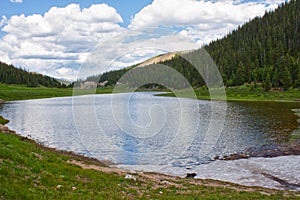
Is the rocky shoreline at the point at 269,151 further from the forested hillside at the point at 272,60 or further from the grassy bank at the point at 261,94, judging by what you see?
the forested hillside at the point at 272,60

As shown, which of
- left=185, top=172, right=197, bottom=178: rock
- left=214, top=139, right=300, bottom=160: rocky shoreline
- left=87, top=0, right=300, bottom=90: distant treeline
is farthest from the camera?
left=87, top=0, right=300, bottom=90: distant treeline

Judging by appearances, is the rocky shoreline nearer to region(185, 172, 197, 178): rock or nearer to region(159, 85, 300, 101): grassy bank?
region(185, 172, 197, 178): rock

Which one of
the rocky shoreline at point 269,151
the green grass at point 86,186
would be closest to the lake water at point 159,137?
the rocky shoreline at point 269,151

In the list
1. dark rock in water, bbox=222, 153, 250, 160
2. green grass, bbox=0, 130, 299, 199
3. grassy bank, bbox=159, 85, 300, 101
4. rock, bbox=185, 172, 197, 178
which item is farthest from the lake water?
grassy bank, bbox=159, 85, 300, 101

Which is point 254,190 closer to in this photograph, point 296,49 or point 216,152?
point 216,152

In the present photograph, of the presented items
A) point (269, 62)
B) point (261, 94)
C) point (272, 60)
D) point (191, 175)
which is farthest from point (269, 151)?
point (269, 62)

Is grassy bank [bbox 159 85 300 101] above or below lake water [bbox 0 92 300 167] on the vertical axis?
above

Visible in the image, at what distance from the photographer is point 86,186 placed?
16.0m

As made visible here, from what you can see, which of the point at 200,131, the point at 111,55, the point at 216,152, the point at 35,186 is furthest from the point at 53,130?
the point at 35,186

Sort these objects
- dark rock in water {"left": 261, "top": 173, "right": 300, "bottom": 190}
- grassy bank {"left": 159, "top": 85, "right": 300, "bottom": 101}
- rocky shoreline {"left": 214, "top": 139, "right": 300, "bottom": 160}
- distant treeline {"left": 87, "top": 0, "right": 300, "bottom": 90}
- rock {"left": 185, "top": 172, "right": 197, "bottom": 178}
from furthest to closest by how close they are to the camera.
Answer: distant treeline {"left": 87, "top": 0, "right": 300, "bottom": 90}, grassy bank {"left": 159, "top": 85, "right": 300, "bottom": 101}, rocky shoreline {"left": 214, "top": 139, "right": 300, "bottom": 160}, rock {"left": 185, "top": 172, "right": 197, "bottom": 178}, dark rock in water {"left": 261, "top": 173, "right": 300, "bottom": 190}

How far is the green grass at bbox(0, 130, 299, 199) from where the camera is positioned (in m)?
13.1

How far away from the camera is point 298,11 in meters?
190

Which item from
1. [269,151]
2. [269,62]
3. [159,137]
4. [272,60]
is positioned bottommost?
[159,137]

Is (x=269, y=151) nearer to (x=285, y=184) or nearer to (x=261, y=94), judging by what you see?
(x=285, y=184)
